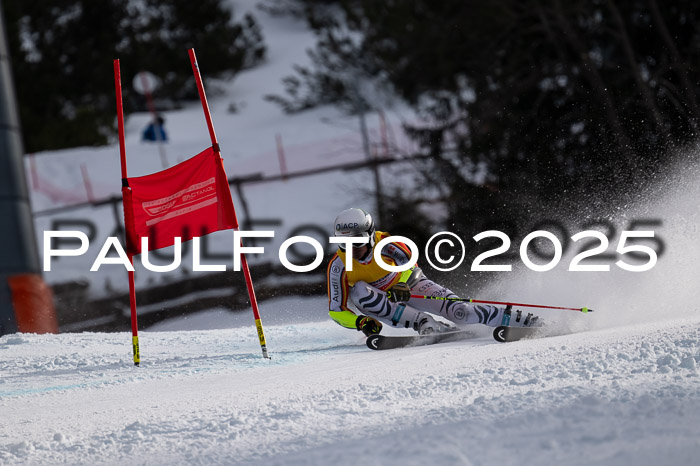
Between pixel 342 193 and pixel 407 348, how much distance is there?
60.2 ft

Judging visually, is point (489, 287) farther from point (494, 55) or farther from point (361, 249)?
point (494, 55)

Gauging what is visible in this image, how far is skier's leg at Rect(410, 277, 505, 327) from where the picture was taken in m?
7.44

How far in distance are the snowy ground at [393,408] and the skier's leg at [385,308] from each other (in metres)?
0.77

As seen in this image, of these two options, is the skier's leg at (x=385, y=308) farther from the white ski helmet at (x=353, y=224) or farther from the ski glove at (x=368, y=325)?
the white ski helmet at (x=353, y=224)

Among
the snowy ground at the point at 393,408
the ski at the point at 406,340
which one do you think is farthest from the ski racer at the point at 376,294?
the snowy ground at the point at 393,408

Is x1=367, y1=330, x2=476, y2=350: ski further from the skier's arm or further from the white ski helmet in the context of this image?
the white ski helmet

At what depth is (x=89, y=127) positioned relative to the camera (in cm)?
3356

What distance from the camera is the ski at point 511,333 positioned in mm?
6938

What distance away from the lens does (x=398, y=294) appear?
7.92 meters

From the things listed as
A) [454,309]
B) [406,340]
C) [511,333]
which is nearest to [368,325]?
[406,340]

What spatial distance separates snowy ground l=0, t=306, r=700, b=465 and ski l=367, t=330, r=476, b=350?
28cm

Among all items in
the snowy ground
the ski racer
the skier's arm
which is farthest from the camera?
the skier's arm

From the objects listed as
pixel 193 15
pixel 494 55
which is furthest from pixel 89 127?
pixel 494 55

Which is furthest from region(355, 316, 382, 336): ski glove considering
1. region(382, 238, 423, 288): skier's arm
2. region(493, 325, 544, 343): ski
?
region(493, 325, 544, 343): ski
